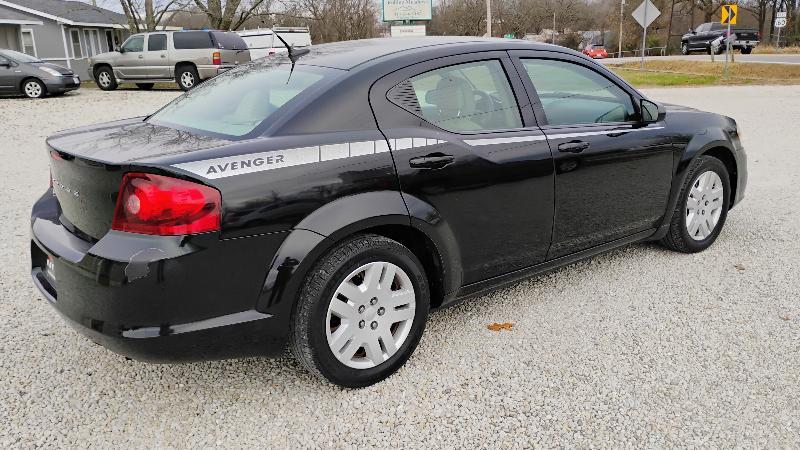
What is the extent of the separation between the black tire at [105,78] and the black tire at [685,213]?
21094 millimetres

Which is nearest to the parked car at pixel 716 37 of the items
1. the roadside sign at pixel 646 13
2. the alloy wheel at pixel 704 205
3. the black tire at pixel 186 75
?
the roadside sign at pixel 646 13

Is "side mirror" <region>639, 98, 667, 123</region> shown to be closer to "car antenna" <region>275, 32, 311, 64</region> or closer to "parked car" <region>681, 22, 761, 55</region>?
"car antenna" <region>275, 32, 311, 64</region>

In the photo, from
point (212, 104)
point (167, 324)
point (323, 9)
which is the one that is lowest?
point (167, 324)

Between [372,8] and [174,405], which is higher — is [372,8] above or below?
above

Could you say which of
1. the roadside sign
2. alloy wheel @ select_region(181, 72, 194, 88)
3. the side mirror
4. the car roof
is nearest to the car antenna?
the car roof

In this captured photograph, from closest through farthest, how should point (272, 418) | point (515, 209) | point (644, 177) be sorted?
point (272, 418) → point (515, 209) → point (644, 177)

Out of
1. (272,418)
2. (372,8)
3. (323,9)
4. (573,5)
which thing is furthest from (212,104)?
(573,5)

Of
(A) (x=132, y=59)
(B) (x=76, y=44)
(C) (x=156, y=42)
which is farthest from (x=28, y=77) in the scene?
(B) (x=76, y=44)

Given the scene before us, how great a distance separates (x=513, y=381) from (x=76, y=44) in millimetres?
37268

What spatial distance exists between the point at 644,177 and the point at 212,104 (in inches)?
104

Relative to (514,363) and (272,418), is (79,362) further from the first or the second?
(514,363)

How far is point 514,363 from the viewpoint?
10.2 ft

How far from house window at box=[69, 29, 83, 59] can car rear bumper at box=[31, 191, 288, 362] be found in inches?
1403

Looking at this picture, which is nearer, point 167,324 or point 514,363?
point 167,324
